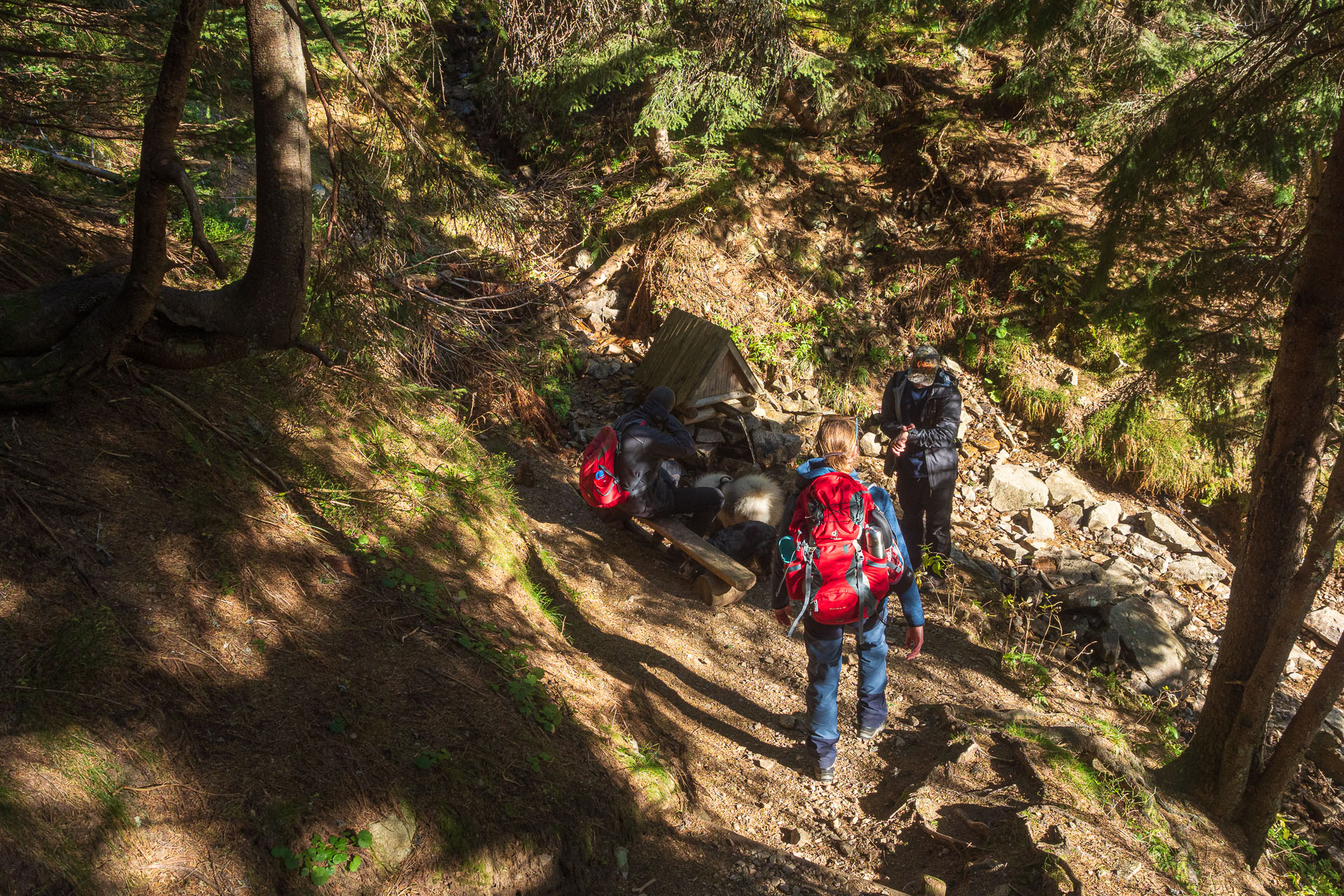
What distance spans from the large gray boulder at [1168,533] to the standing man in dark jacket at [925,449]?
143 inches

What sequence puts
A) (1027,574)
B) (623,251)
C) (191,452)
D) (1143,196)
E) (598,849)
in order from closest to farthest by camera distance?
(598,849), (191,452), (1143,196), (1027,574), (623,251)

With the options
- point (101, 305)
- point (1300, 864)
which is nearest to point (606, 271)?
point (101, 305)

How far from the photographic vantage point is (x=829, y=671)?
4242mm

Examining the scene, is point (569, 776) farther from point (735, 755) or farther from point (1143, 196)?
point (1143, 196)

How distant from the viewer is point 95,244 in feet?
17.0

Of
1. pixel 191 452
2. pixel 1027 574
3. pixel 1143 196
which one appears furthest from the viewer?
pixel 1027 574

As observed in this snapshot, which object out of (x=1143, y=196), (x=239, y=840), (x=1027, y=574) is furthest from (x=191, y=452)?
(x=1027, y=574)

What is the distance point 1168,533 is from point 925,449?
4.40 meters

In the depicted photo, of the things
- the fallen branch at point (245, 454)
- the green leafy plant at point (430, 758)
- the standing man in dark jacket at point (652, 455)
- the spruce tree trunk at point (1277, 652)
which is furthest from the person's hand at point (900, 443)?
the fallen branch at point (245, 454)

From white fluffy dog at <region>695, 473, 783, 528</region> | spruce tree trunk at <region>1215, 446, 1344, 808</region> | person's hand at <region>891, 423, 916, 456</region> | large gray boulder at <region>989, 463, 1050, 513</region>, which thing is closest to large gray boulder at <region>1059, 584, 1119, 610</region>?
large gray boulder at <region>989, 463, 1050, 513</region>

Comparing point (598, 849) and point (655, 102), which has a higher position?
point (655, 102)

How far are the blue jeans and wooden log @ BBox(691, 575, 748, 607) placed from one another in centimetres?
184

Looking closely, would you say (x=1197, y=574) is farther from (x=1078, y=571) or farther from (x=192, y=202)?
(x=192, y=202)

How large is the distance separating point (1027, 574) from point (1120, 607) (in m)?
0.96
